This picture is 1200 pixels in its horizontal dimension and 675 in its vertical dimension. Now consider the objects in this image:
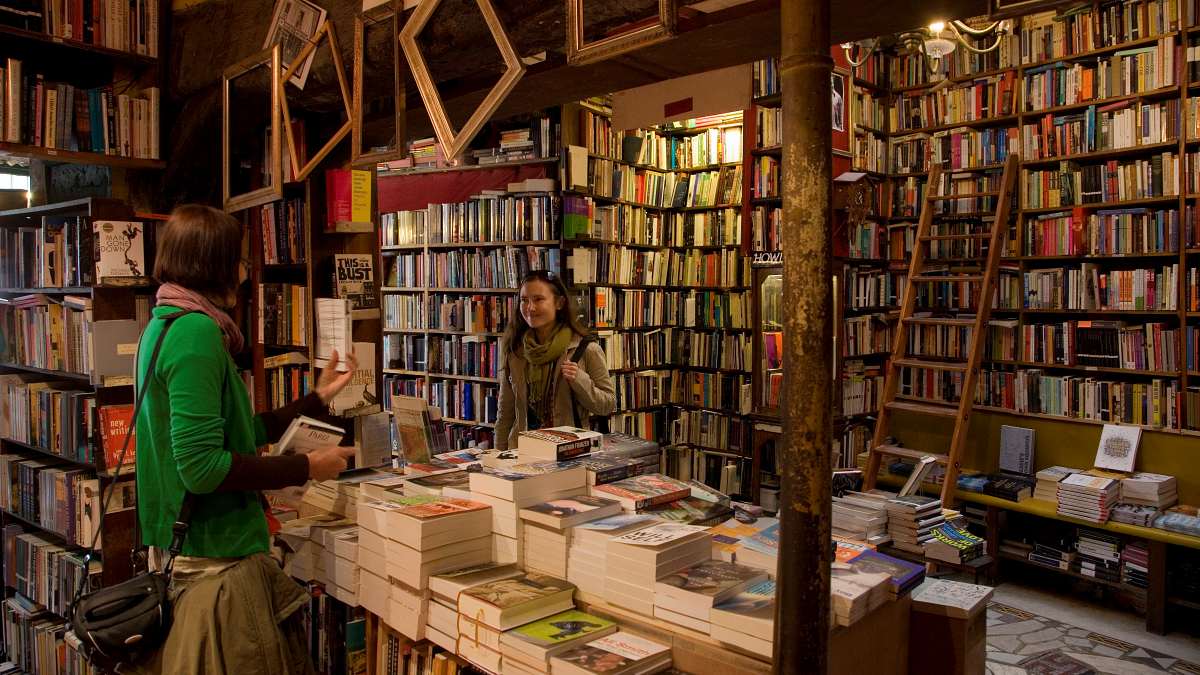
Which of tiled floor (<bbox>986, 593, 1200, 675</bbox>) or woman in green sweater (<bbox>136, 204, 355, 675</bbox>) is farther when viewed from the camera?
tiled floor (<bbox>986, 593, 1200, 675</bbox>)

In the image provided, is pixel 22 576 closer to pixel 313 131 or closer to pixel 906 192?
pixel 313 131

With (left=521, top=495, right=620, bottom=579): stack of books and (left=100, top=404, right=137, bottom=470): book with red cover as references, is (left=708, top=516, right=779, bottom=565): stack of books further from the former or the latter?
(left=100, top=404, right=137, bottom=470): book with red cover

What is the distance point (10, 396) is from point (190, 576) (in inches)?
94.9

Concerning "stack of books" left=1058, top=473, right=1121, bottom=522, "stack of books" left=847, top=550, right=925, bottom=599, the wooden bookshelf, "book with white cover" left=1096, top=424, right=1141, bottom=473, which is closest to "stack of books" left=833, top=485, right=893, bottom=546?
"stack of books" left=847, top=550, right=925, bottom=599

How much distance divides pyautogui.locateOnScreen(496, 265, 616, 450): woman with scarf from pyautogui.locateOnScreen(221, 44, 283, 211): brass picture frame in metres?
1.19

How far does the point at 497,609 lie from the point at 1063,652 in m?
3.24

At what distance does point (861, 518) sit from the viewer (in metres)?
2.26

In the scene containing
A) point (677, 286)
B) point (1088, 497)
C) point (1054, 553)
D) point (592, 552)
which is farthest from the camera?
point (677, 286)

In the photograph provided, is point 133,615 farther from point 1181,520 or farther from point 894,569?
point 1181,520

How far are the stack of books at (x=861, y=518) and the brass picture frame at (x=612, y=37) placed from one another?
1431mm

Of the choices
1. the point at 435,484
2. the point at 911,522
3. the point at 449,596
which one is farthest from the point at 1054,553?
the point at 449,596

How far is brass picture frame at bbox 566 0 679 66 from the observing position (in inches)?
67.2

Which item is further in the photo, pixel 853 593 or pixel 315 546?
pixel 315 546

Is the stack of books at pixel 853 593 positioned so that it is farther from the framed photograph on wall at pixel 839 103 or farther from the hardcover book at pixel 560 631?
the framed photograph on wall at pixel 839 103
